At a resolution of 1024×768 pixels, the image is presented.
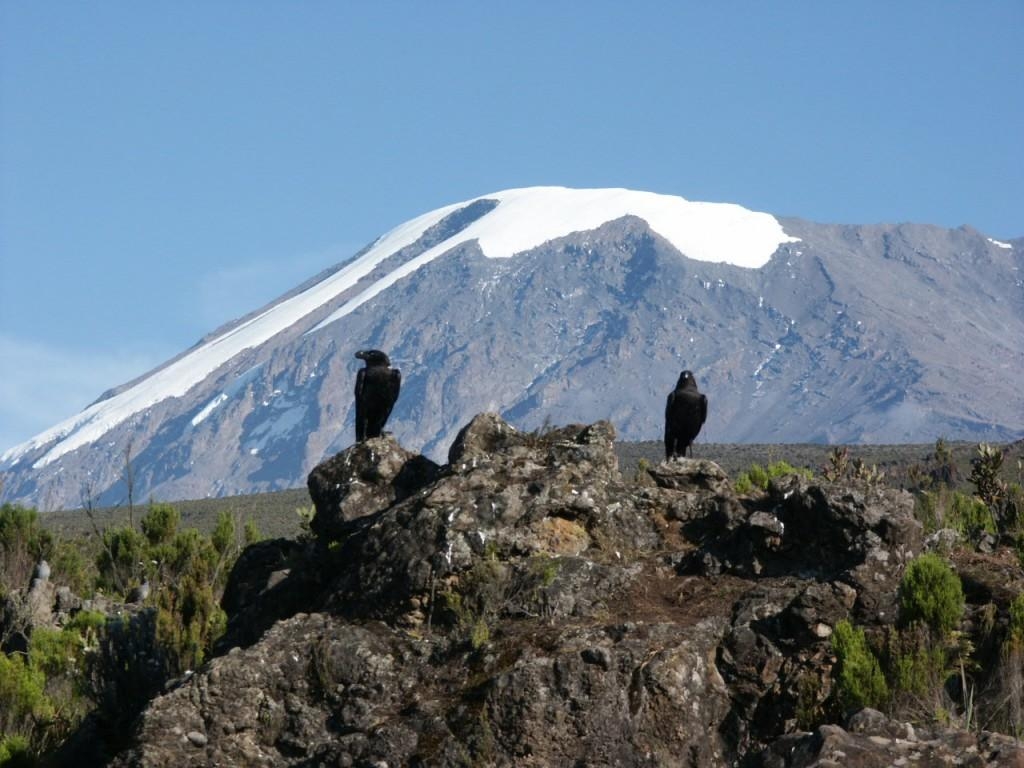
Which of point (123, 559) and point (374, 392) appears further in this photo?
point (123, 559)

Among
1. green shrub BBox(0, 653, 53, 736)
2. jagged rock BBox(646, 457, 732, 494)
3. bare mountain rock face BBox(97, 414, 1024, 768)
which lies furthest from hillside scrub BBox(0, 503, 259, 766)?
jagged rock BBox(646, 457, 732, 494)

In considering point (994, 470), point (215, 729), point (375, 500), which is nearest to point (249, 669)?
point (215, 729)

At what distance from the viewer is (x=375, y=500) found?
50.0 ft

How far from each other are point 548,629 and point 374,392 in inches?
261

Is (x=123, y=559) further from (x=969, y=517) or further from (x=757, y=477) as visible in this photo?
(x=969, y=517)

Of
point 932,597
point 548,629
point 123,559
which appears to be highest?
point 123,559

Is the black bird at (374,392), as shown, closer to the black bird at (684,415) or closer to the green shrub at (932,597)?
the black bird at (684,415)

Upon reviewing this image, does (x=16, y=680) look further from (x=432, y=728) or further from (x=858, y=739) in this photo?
(x=858, y=739)

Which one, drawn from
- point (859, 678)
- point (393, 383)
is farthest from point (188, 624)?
point (859, 678)

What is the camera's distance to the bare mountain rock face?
37.1 ft

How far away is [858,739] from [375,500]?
673 centimetres

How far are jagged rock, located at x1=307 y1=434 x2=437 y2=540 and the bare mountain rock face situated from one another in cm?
94

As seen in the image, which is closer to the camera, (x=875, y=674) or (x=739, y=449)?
(x=875, y=674)

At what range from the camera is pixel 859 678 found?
36.8ft
